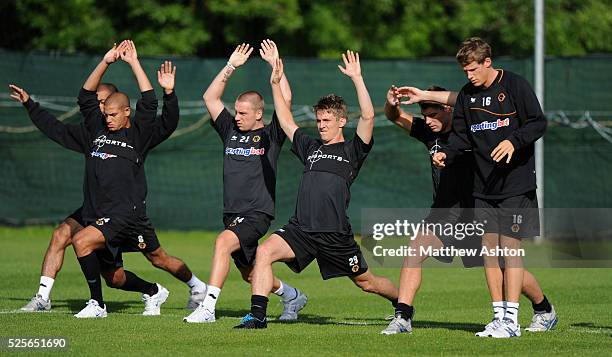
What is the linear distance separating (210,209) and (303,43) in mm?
5849

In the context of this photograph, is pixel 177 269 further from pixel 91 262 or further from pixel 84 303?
pixel 84 303

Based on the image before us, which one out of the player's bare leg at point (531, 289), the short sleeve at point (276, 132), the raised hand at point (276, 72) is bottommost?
the player's bare leg at point (531, 289)

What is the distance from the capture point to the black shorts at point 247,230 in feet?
36.2

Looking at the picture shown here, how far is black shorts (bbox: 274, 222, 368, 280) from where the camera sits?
10.4m

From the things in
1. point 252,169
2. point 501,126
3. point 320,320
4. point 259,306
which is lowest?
point 320,320

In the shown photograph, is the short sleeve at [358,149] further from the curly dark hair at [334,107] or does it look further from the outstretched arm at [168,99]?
the outstretched arm at [168,99]

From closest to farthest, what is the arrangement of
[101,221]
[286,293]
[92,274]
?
[92,274]
[101,221]
[286,293]

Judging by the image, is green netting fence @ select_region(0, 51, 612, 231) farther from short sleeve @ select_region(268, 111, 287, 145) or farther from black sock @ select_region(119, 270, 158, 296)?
short sleeve @ select_region(268, 111, 287, 145)

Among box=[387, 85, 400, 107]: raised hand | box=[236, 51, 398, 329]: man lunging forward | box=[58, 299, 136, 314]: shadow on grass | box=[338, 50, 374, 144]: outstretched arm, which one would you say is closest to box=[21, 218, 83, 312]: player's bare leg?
box=[58, 299, 136, 314]: shadow on grass

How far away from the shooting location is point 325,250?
10.4m

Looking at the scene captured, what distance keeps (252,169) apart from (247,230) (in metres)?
0.61

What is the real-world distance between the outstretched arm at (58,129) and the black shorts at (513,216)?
4.38 m

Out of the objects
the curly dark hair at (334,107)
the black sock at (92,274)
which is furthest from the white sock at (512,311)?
the black sock at (92,274)

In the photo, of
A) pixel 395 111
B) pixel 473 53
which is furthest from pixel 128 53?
pixel 473 53
